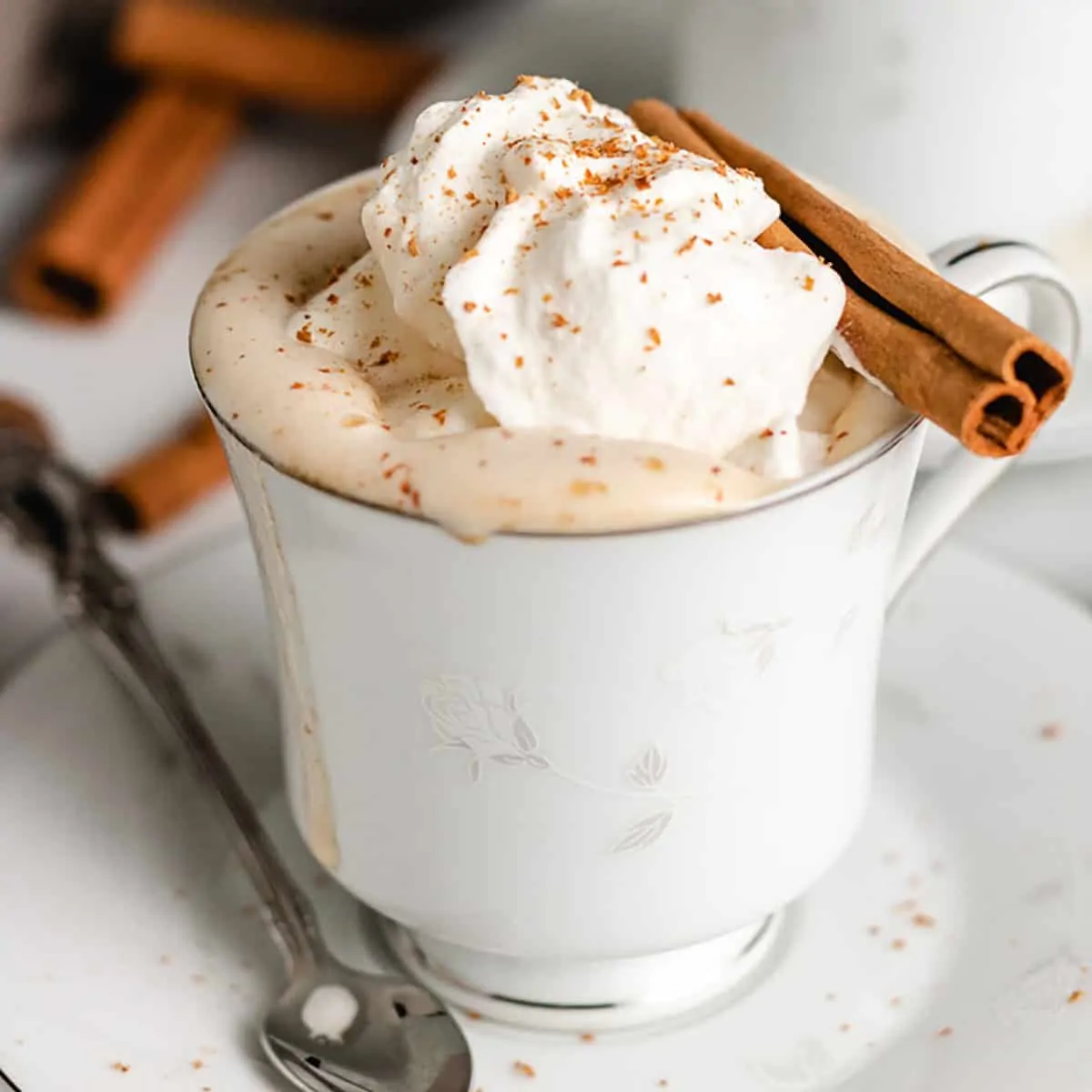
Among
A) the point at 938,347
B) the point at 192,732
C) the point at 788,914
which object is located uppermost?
the point at 938,347

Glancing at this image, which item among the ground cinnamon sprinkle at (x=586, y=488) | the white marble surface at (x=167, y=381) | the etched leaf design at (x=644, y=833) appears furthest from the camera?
the white marble surface at (x=167, y=381)

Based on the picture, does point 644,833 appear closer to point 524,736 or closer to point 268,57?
point 524,736

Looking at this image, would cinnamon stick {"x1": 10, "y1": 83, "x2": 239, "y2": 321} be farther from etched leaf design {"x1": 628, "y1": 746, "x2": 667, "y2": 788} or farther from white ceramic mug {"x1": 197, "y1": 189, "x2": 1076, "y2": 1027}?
etched leaf design {"x1": 628, "y1": 746, "x2": 667, "y2": 788}

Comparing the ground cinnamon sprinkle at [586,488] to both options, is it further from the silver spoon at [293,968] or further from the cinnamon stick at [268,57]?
Result: the cinnamon stick at [268,57]

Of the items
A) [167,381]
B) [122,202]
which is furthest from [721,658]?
[122,202]

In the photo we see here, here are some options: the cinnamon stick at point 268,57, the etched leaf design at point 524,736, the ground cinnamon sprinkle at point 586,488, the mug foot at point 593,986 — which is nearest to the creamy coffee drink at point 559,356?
the ground cinnamon sprinkle at point 586,488

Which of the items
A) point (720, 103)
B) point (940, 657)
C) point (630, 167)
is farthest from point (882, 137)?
point (630, 167)
